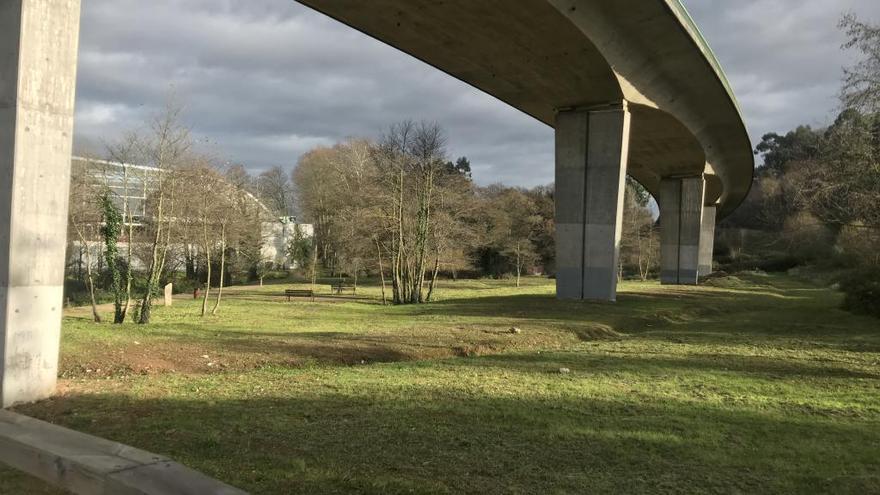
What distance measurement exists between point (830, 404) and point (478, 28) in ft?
50.9

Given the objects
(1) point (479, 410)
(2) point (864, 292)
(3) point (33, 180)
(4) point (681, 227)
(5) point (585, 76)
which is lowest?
(1) point (479, 410)

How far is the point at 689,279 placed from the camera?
54875 mm

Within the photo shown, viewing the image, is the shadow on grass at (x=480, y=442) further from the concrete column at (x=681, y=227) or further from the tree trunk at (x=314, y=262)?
the concrete column at (x=681, y=227)

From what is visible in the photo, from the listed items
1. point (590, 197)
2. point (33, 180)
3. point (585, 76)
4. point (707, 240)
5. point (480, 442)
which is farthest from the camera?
point (707, 240)

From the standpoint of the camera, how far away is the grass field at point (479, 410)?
4.95 metres

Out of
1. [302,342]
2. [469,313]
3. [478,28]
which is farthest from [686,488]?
[478,28]

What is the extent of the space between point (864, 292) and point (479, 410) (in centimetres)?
2129

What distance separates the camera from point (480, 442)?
5.83 meters

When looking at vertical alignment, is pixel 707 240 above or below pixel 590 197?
above

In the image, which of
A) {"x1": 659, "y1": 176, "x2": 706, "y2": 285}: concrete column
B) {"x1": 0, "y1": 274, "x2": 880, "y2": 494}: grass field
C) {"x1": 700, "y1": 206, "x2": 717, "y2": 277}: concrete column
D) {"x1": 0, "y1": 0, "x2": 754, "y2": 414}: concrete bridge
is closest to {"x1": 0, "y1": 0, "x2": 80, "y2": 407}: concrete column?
{"x1": 0, "y1": 0, "x2": 754, "y2": 414}: concrete bridge

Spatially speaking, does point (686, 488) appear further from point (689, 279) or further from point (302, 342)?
point (689, 279)

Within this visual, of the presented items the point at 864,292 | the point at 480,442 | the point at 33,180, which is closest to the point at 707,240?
the point at 864,292

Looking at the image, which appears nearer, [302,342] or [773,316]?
[302,342]

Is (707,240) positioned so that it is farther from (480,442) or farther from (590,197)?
(480,442)
